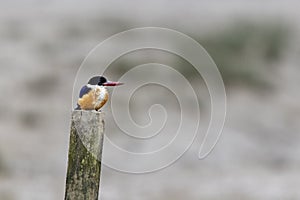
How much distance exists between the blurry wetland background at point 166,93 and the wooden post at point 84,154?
30.1ft

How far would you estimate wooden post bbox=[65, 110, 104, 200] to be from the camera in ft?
14.4

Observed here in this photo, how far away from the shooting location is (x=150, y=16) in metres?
26.8

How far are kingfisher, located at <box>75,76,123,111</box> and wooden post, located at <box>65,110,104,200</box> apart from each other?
0.06 metres

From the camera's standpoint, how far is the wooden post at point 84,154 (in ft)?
14.4

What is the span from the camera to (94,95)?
14.7 feet

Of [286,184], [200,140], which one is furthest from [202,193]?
[200,140]

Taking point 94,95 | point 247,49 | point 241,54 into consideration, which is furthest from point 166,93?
point 94,95

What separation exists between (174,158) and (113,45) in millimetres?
6978

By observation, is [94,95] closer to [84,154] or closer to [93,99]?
[93,99]

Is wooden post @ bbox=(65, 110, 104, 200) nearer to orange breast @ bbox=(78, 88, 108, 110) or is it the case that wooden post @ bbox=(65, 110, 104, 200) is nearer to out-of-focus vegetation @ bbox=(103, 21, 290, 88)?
orange breast @ bbox=(78, 88, 108, 110)

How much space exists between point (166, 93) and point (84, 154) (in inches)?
596

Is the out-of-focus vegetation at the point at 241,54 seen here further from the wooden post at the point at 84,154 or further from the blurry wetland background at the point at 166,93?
the wooden post at the point at 84,154

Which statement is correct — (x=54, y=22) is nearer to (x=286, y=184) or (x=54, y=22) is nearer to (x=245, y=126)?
(x=245, y=126)

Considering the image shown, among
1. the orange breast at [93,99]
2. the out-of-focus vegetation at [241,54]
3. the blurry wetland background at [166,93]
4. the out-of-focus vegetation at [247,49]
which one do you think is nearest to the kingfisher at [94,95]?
the orange breast at [93,99]
